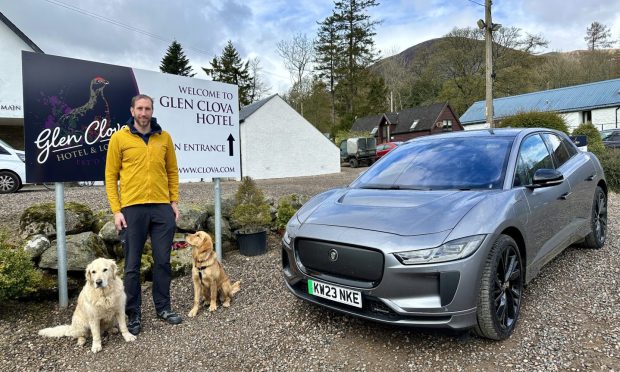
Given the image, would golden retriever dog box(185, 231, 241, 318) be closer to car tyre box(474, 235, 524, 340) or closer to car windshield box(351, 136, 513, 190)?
car windshield box(351, 136, 513, 190)

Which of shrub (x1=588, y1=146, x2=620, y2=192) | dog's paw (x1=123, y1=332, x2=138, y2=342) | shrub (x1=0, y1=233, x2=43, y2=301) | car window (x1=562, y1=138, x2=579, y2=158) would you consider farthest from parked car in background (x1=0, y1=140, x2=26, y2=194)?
shrub (x1=588, y1=146, x2=620, y2=192)

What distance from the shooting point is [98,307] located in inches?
117

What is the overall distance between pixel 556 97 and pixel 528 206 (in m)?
45.6

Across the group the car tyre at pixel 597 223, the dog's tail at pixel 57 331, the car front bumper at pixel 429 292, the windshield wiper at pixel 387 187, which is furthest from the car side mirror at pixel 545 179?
the dog's tail at pixel 57 331

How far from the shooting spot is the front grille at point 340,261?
2547mm

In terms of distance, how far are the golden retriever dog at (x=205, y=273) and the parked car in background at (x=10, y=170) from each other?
9.50m

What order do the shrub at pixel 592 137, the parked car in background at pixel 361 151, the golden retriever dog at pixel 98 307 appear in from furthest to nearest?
the parked car in background at pixel 361 151 → the shrub at pixel 592 137 → the golden retriever dog at pixel 98 307

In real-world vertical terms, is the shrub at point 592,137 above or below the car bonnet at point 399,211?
above

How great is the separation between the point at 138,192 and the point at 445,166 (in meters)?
2.74

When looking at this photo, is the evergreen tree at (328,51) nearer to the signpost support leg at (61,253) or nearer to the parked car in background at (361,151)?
the parked car in background at (361,151)

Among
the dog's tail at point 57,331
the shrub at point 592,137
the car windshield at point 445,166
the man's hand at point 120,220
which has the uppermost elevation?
the shrub at point 592,137

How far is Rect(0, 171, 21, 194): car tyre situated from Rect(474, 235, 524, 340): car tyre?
1212 cm

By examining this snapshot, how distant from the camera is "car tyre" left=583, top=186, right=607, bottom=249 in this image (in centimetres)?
479

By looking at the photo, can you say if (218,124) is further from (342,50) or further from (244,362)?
(342,50)
